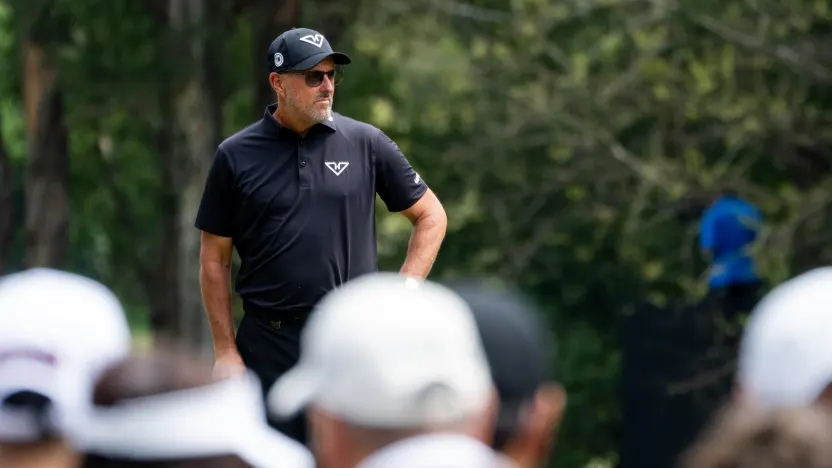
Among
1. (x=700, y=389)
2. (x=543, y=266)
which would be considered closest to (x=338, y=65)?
(x=700, y=389)

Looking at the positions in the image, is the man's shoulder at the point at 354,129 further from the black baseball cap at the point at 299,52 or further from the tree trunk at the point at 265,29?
the tree trunk at the point at 265,29

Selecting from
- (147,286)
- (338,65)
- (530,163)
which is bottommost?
(147,286)

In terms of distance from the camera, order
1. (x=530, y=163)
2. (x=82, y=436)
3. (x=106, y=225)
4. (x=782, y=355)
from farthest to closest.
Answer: (x=106, y=225) → (x=530, y=163) → (x=782, y=355) → (x=82, y=436)

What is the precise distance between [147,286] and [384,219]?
4960 millimetres

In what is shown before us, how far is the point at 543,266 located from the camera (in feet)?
60.5

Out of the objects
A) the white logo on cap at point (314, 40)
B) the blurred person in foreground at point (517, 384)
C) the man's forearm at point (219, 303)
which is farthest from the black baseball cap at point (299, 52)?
the blurred person in foreground at point (517, 384)

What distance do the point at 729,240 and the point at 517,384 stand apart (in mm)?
9517

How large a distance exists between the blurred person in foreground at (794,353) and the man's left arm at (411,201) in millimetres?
3518

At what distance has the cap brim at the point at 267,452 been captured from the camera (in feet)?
9.42

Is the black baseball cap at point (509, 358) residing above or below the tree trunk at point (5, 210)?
above

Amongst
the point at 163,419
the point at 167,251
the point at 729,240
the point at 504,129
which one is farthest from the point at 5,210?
the point at 163,419

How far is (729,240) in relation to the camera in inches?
490

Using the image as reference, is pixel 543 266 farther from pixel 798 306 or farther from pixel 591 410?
pixel 798 306

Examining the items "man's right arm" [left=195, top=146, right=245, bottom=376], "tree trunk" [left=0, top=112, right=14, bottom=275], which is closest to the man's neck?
"man's right arm" [left=195, top=146, right=245, bottom=376]
